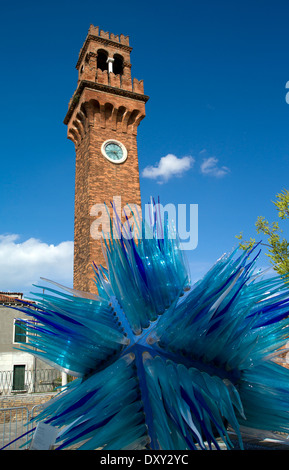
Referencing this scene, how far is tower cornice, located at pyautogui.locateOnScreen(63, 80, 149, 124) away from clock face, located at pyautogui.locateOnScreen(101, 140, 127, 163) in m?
2.30

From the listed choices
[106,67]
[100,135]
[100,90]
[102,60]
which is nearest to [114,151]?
[100,135]

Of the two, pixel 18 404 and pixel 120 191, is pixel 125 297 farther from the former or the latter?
pixel 120 191

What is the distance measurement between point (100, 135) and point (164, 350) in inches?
561

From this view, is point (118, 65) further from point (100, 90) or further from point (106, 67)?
point (100, 90)

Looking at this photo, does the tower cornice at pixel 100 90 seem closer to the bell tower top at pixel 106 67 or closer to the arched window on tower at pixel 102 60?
the bell tower top at pixel 106 67

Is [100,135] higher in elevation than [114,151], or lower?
higher

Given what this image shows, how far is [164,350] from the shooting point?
1.65m

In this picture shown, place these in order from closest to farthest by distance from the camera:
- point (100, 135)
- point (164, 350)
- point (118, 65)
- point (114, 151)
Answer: point (164, 350) < point (100, 135) < point (114, 151) < point (118, 65)

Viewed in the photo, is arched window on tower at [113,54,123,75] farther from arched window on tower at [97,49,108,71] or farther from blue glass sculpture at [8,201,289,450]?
blue glass sculpture at [8,201,289,450]

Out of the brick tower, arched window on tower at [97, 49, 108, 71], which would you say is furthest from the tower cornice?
arched window on tower at [97, 49, 108, 71]

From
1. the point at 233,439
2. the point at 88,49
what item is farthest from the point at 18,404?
the point at 88,49

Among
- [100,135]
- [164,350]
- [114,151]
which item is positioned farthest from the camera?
[114,151]

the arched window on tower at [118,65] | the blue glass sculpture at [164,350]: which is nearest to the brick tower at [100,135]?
the arched window on tower at [118,65]

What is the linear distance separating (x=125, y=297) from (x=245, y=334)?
617 mm
